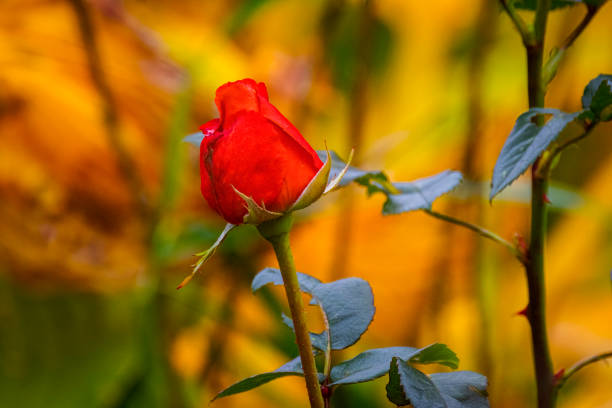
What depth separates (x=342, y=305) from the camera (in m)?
0.22

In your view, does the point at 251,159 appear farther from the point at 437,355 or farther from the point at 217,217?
the point at 217,217

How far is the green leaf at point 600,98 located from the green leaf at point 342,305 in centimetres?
10

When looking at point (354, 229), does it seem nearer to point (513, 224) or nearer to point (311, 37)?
point (513, 224)

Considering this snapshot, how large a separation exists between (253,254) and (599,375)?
569mm

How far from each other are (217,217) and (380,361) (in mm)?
817

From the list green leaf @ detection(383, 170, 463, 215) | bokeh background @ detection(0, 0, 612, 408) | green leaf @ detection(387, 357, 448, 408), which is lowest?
green leaf @ detection(387, 357, 448, 408)

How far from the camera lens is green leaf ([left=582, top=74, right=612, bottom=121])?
202 millimetres

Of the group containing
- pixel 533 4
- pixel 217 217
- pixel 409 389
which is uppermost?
pixel 217 217

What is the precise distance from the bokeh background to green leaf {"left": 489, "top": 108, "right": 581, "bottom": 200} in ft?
2.07

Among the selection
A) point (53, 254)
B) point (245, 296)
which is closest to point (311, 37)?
point (245, 296)

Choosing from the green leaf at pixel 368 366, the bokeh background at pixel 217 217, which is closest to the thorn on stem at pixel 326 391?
the green leaf at pixel 368 366

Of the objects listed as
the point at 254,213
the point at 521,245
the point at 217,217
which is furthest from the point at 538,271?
the point at 217,217

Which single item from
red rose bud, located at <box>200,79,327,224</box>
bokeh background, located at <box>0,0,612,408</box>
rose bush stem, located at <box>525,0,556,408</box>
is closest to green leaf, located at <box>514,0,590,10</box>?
rose bush stem, located at <box>525,0,556,408</box>

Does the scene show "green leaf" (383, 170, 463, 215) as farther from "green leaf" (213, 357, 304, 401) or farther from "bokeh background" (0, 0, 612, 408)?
"bokeh background" (0, 0, 612, 408)
